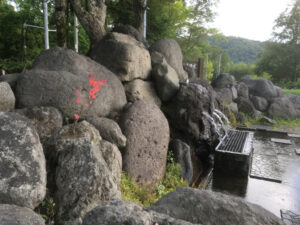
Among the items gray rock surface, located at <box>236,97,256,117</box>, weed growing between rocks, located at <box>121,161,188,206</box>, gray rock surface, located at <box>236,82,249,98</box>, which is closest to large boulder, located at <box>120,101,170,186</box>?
weed growing between rocks, located at <box>121,161,188,206</box>

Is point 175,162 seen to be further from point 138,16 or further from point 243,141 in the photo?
point 138,16

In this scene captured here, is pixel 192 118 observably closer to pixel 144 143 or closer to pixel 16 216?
pixel 144 143

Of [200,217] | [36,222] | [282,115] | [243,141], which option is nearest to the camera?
[200,217]

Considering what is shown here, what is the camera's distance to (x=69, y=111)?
4977mm

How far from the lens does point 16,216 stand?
244cm

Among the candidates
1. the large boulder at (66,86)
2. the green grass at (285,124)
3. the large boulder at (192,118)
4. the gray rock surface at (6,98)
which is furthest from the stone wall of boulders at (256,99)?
the gray rock surface at (6,98)

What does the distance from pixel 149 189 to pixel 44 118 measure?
2.63 metres

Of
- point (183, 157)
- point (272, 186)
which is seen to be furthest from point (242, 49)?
point (183, 157)

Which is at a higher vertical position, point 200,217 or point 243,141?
point 200,217

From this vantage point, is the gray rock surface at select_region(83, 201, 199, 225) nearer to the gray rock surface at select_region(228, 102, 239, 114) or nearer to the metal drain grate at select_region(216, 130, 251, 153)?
A: the metal drain grate at select_region(216, 130, 251, 153)

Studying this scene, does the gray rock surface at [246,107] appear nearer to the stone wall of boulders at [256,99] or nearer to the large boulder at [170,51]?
the stone wall of boulders at [256,99]

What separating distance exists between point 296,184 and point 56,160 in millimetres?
6071

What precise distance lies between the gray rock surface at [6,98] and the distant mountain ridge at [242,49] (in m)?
85.9

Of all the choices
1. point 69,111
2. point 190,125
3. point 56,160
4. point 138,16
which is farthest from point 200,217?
point 138,16
